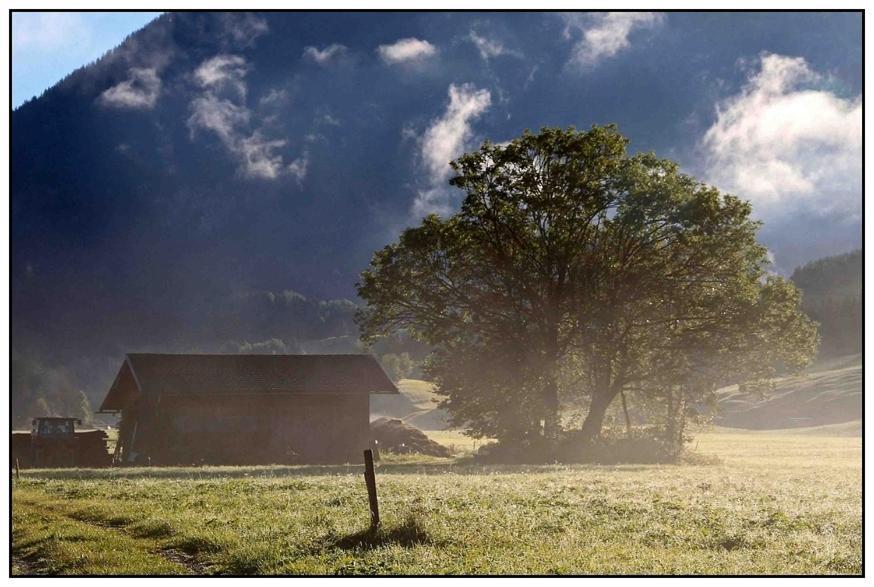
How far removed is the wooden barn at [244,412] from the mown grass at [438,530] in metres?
23.4

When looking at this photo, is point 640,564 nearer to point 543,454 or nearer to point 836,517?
point 836,517

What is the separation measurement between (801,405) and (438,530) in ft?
557

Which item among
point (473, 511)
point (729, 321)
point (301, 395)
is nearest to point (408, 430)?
point (301, 395)

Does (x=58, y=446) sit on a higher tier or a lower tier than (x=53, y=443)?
lower

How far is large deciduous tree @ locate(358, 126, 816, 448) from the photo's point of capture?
159 feet

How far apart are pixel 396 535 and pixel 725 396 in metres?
185

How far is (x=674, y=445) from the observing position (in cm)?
5269

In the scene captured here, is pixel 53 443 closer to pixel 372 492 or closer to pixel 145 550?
pixel 145 550

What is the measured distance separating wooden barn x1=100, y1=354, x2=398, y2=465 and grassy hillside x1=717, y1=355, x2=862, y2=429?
107 meters

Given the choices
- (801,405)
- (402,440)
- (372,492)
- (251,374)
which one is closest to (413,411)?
(801,405)

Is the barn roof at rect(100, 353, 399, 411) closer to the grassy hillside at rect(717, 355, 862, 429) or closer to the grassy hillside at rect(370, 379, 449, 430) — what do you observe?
the grassy hillside at rect(370, 379, 449, 430)

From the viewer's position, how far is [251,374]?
2144 inches

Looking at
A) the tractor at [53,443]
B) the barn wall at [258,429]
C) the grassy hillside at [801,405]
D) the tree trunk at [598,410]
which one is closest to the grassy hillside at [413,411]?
the grassy hillside at [801,405]

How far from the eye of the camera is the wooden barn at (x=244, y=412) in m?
51.3
